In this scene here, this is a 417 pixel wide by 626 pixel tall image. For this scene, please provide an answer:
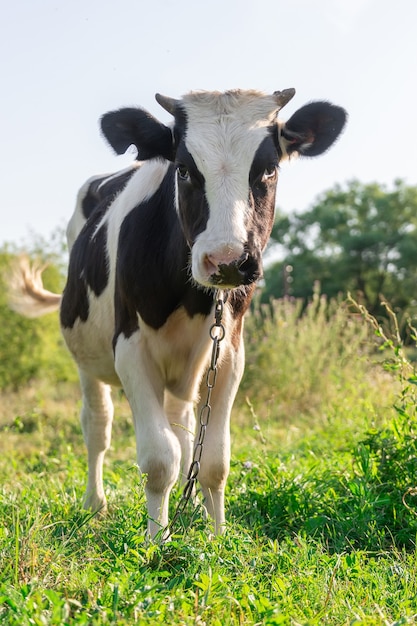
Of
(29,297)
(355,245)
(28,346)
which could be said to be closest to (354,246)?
(355,245)

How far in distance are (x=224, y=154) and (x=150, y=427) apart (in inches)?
55.8

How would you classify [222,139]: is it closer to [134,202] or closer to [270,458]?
[134,202]

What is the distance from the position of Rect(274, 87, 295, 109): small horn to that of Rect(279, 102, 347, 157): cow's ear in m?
0.12

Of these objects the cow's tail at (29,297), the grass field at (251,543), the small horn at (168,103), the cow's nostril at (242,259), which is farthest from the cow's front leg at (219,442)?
the cow's tail at (29,297)

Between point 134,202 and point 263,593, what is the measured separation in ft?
8.06

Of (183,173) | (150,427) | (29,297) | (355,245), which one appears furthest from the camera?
(355,245)

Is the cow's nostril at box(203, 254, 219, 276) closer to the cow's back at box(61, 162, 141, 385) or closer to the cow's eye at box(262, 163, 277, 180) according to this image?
the cow's eye at box(262, 163, 277, 180)

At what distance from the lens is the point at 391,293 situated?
136ft

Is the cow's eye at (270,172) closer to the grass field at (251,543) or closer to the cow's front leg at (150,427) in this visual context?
the cow's front leg at (150,427)

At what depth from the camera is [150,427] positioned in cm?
390

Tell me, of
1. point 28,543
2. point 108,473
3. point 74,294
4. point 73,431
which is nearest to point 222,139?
point 28,543

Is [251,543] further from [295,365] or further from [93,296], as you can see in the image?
[295,365]

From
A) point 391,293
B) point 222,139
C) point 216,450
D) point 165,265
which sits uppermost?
point 222,139

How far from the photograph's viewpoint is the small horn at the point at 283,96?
405cm
